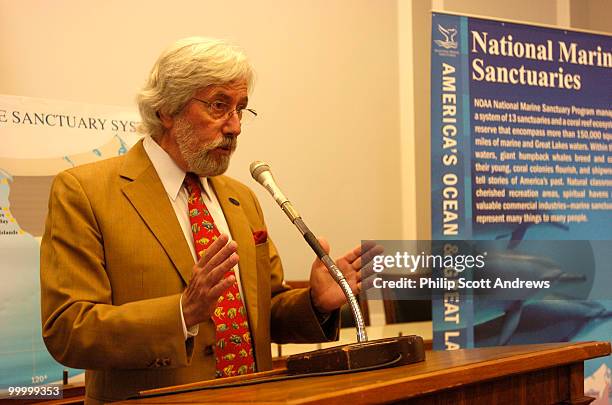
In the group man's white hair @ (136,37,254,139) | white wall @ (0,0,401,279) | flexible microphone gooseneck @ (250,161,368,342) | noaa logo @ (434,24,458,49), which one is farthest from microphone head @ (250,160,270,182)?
noaa logo @ (434,24,458,49)

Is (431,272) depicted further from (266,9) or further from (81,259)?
(81,259)

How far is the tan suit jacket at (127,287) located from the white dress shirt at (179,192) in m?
0.03

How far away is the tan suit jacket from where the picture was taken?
5.98 ft

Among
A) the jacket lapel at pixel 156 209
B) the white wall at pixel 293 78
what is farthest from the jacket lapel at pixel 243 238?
the white wall at pixel 293 78

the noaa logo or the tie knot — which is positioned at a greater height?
the noaa logo

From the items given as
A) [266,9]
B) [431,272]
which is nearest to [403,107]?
[266,9]

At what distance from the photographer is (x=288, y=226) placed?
4578 millimetres

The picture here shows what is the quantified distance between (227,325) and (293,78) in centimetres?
275

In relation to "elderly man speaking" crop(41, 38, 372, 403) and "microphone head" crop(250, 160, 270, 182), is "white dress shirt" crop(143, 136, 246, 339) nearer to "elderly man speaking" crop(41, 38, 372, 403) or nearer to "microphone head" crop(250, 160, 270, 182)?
"elderly man speaking" crop(41, 38, 372, 403)

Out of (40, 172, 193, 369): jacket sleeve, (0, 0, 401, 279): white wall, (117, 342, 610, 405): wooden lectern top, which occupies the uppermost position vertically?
(0, 0, 401, 279): white wall

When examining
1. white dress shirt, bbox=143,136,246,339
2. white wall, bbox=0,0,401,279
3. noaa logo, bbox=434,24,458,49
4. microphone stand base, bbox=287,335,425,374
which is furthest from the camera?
noaa logo, bbox=434,24,458,49

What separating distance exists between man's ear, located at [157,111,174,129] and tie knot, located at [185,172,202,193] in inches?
6.8

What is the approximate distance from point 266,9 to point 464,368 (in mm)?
3414

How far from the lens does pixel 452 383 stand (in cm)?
146
